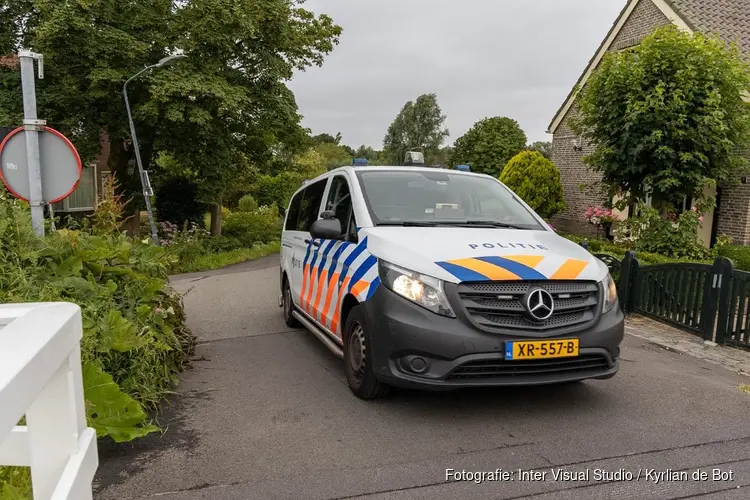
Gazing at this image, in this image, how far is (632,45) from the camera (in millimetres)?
17750

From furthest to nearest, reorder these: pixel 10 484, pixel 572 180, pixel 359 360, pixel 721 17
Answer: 1. pixel 572 180
2. pixel 721 17
3. pixel 359 360
4. pixel 10 484

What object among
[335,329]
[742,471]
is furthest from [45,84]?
[742,471]

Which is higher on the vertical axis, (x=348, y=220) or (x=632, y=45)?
(x=632, y=45)

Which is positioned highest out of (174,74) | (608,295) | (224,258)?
(174,74)

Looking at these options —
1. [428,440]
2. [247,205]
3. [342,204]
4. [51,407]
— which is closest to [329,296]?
[342,204]

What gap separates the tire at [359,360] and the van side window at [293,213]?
2.80 m

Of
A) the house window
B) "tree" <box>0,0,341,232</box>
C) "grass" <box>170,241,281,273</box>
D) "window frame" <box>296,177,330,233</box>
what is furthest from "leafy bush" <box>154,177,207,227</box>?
"window frame" <box>296,177,330,233</box>

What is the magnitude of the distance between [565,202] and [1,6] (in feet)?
63.5

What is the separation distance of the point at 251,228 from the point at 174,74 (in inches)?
399

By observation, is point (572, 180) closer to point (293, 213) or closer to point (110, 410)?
point (293, 213)

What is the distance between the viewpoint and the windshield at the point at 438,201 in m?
4.92

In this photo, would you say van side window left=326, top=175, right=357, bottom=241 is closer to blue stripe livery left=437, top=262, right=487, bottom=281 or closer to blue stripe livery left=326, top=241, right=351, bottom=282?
blue stripe livery left=326, top=241, right=351, bottom=282

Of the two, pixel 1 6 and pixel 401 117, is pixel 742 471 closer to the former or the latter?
pixel 1 6

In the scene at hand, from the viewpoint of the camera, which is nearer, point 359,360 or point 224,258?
point 359,360
